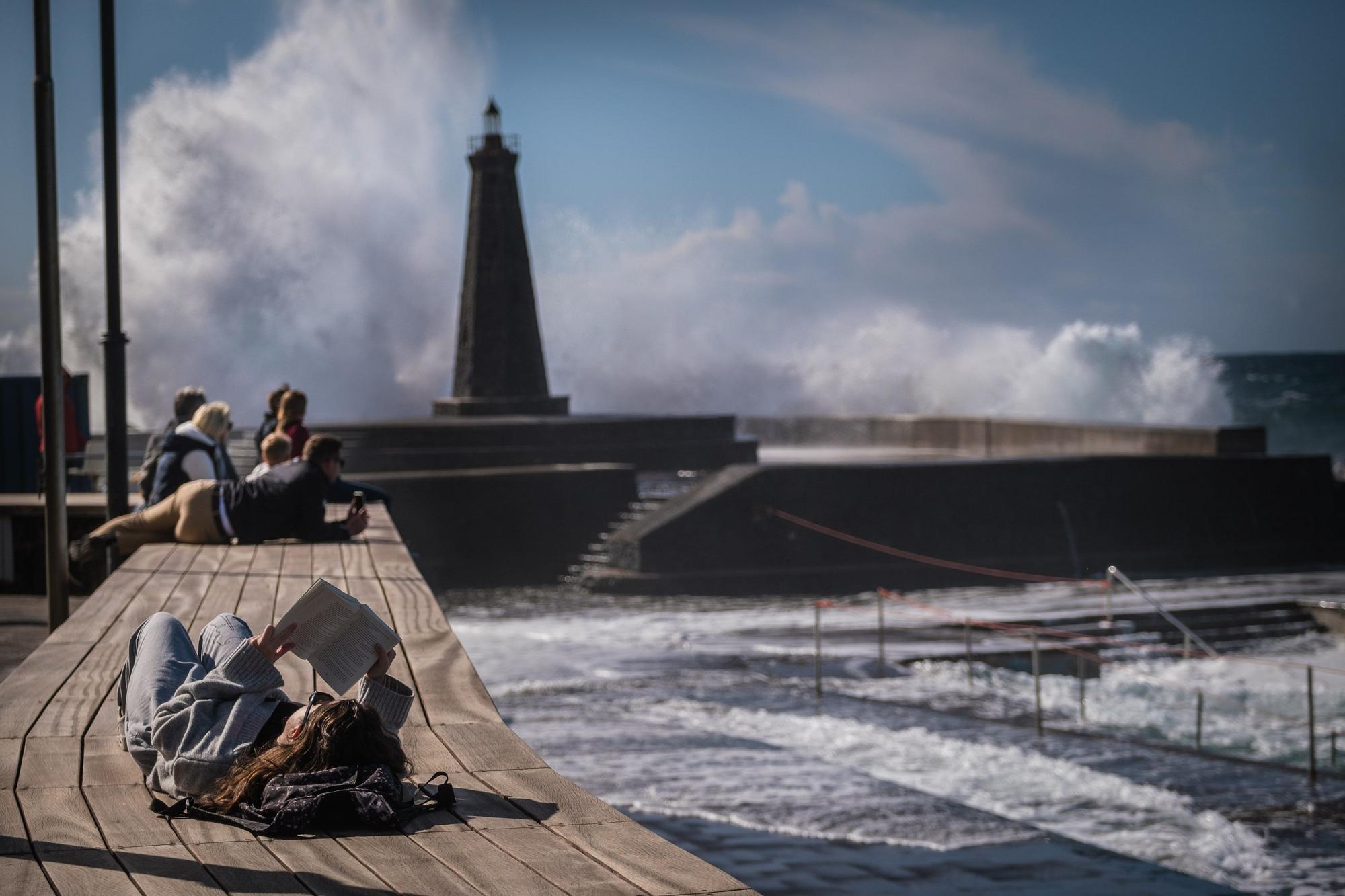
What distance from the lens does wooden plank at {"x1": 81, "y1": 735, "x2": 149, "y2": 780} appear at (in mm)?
3336

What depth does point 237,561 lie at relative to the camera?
6.69m

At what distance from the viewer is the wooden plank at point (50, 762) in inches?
130

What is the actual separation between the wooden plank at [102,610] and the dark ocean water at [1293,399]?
5536 centimetres

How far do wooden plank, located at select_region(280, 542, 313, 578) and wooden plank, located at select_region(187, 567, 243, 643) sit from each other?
9.9 inches

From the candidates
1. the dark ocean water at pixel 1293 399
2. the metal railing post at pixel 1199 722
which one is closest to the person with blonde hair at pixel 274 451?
the metal railing post at pixel 1199 722

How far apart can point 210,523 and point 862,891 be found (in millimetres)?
3708

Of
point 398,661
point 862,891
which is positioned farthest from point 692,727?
point 398,661

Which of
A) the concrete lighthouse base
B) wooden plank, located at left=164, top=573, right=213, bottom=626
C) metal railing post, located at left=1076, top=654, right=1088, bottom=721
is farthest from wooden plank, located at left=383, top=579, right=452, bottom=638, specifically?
the concrete lighthouse base

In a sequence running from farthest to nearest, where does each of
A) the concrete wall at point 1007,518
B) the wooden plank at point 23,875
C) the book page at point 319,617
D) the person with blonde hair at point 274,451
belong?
the concrete wall at point 1007,518, the person with blonde hair at point 274,451, the book page at point 319,617, the wooden plank at point 23,875

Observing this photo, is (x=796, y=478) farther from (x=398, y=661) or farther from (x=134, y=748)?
(x=134, y=748)

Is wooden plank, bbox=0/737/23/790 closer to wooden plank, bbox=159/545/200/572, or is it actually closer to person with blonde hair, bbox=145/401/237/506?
wooden plank, bbox=159/545/200/572

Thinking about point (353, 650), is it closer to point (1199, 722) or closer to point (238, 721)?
point (238, 721)

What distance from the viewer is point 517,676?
12.1 meters

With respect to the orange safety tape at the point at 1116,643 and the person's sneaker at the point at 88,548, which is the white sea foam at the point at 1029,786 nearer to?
the orange safety tape at the point at 1116,643
